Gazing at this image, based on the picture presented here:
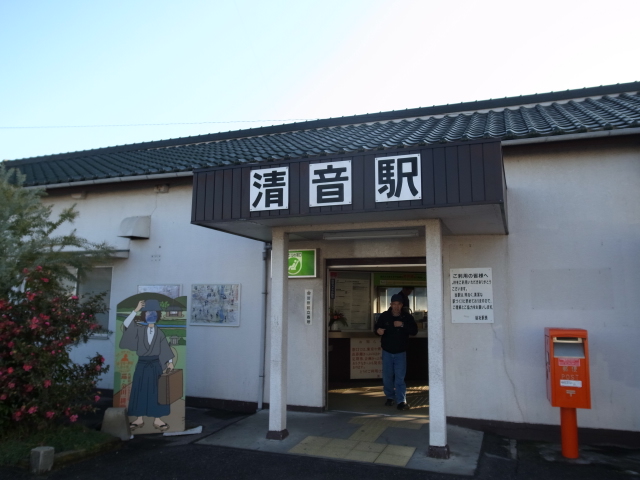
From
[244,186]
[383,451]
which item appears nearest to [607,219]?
[383,451]

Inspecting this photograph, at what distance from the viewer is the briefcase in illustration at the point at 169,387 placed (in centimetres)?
646

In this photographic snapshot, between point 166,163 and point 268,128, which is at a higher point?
point 268,128

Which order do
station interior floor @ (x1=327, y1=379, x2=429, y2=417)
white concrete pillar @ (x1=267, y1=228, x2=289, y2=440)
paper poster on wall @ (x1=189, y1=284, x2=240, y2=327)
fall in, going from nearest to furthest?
1. white concrete pillar @ (x1=267, y1=228, x2=289, y2=440)
2. station interior floor @ (x1=327, y1=379, x2=429, y2=417)
3. paper poster on wall @ (x1=189, y1=284, x2=240, y2=327)

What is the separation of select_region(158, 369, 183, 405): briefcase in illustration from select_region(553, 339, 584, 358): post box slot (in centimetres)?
454

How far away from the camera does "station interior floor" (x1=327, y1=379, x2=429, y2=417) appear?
765 cm

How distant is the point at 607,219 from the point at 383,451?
13.0 ft

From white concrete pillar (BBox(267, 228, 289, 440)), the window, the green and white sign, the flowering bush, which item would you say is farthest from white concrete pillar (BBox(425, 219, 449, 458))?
the window

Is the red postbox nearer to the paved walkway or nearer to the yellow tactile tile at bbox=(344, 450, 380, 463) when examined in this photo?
the paved walkway

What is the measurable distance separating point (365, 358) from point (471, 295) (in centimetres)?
409

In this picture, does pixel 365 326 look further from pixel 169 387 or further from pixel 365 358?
pixel 169 387

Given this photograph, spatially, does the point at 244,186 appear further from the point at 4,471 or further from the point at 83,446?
the point at 4,471

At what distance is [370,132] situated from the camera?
936 cm

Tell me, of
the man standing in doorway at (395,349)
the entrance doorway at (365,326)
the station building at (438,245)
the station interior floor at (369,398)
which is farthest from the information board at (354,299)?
the man standing in doorway at (395,349)

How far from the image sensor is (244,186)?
5797 millimetres
